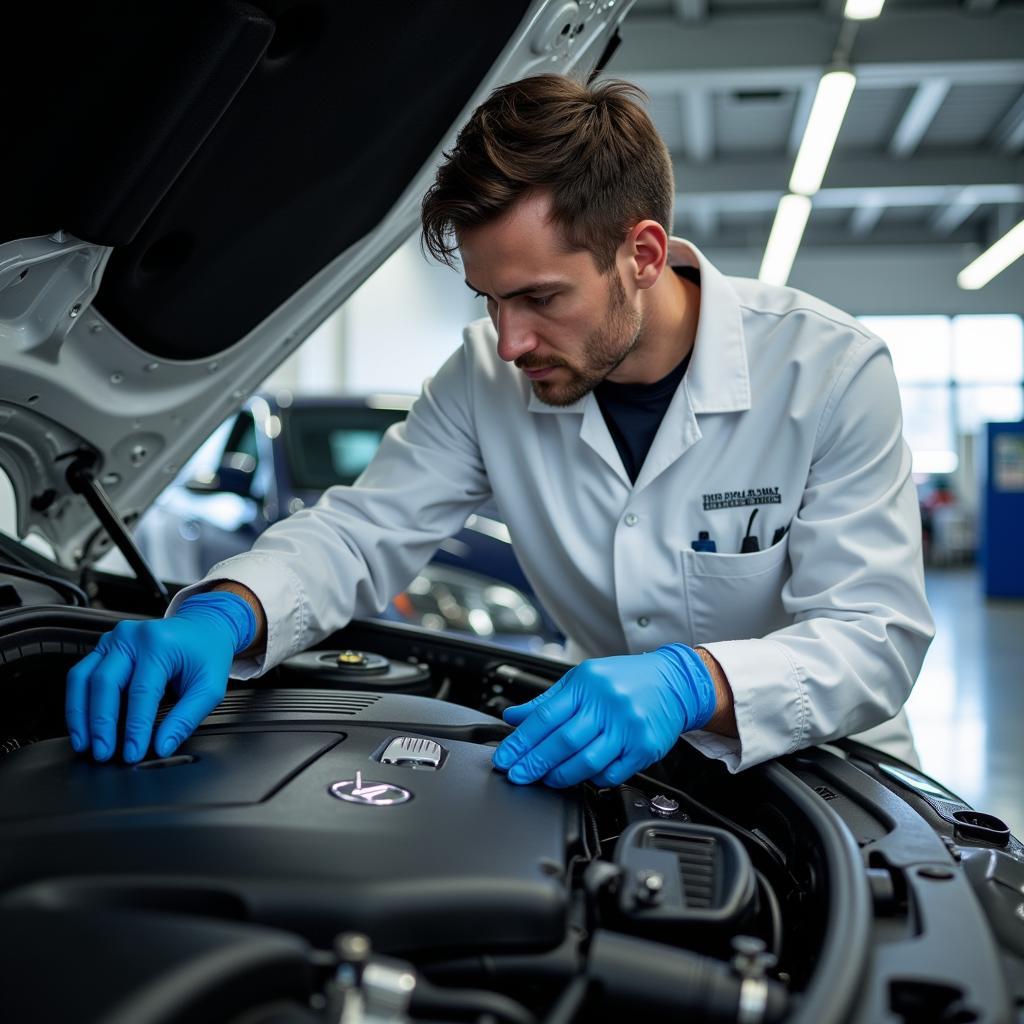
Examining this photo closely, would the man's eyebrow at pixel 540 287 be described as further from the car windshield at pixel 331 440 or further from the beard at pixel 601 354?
the car windshield at pixel 331 440

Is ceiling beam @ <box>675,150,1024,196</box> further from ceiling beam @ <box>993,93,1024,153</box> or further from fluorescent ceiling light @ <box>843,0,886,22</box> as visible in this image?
fluorescent ceiling light @ <box>843,0,886,22</box>

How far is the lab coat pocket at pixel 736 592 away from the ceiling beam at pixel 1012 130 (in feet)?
22.8

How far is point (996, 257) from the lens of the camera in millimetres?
8984

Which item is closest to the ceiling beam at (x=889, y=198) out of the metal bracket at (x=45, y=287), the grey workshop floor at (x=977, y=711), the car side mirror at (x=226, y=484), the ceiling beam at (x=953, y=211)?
the ceiling beam at (x=953, y=211)

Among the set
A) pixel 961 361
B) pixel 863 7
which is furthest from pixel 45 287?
pixel 961 361

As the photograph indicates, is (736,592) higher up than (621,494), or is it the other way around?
(621,494)

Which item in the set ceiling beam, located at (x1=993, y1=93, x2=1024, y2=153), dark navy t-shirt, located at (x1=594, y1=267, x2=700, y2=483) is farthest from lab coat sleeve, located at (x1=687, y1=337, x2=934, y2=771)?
ceiling beam, located at (x1=993, y1=93, x2=1024, y2=153)

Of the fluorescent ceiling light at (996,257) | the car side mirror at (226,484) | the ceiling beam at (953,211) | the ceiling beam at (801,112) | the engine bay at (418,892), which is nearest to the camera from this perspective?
the engine bay at (418,892)

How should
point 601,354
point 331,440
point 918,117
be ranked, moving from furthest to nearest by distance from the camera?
point 918,117
point 331,440
point 601,354

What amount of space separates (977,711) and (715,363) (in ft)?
11.7

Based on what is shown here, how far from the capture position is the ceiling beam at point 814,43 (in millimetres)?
5125

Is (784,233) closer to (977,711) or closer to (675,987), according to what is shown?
(977,711)

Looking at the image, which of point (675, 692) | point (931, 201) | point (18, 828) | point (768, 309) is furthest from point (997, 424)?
point (18, 828)

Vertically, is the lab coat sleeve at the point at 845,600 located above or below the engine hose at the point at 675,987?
above
